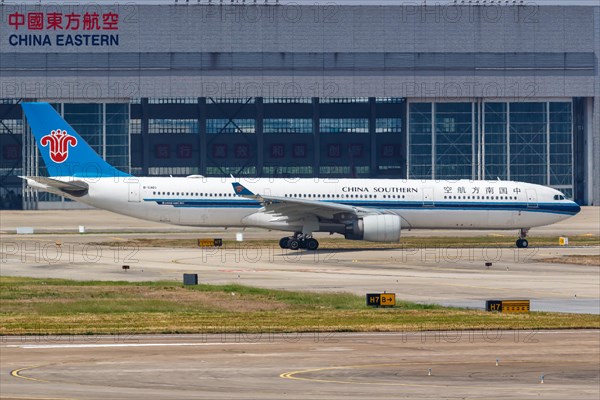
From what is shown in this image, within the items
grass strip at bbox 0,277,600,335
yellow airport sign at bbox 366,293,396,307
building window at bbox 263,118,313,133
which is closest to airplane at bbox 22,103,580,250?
grass strip at bbox 0,277,600,335

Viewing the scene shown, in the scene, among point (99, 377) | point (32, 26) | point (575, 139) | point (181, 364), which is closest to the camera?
point (99, 377)

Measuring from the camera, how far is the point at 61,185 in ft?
191

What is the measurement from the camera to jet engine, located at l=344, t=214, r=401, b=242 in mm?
56281

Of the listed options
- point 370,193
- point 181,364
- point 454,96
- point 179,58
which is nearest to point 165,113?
point 179,58

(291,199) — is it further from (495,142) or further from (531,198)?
(495,142)

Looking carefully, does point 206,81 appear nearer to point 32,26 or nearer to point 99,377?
point 32,26

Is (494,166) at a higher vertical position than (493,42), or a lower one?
lower

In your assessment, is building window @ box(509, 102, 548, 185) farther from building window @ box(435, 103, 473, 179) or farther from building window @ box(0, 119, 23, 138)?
building window @ box(0, 119, 23, 138)

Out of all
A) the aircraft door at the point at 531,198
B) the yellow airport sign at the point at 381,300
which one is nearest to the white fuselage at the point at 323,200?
the aircraft door at the point at 531,198

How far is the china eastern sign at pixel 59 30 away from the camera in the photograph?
4065 inches

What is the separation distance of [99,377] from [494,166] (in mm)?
89424

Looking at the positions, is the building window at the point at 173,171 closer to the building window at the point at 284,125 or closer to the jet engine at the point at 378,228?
the building window at the point at 284,125

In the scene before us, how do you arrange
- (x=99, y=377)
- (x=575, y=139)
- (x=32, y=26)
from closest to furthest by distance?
(x=99, y=377) < (x=32, y=26) < (x=575, y=139)

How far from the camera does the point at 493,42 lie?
351ft
